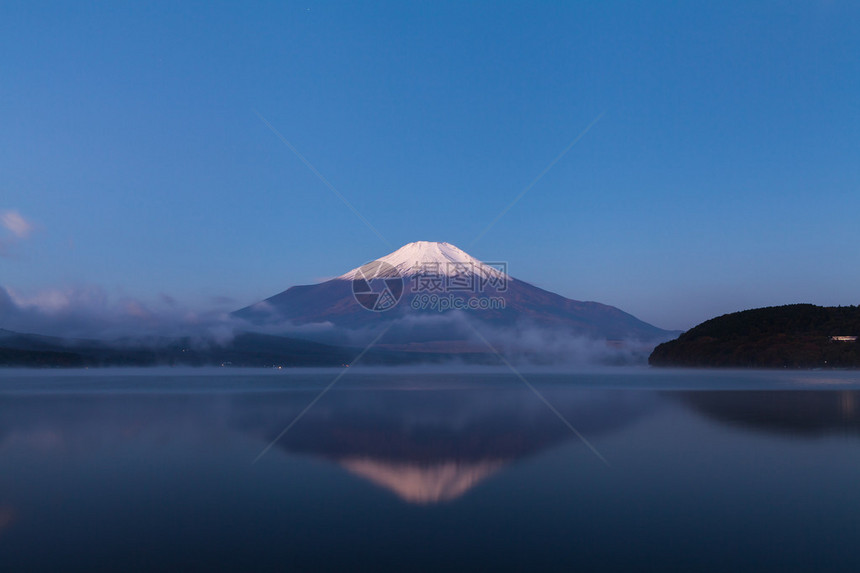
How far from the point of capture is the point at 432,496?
11.5 meters

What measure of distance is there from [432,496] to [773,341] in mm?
121317

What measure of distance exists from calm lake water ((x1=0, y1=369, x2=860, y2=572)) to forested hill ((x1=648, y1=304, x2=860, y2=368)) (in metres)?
93.2

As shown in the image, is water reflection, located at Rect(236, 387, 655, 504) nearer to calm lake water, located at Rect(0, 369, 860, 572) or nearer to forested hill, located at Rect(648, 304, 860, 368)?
calm lake water, located at Rect(0, 369, 860, 572)

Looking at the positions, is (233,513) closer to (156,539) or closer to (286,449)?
(156,539)

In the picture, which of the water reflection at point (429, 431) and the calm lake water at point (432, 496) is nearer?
the calm lake water at point (432, 496)

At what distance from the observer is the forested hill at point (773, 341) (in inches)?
4080

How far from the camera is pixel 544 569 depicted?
Answer: 7824 millimetres

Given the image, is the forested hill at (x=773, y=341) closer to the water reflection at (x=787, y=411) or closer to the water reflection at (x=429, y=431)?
the water reflection at (x=787, y=411)

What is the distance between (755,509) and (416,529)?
5.54 metres

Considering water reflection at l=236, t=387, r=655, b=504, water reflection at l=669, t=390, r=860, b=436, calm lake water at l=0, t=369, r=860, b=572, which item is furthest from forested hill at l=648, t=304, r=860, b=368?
calm lake water at l=0, t=369, r=860, b=572

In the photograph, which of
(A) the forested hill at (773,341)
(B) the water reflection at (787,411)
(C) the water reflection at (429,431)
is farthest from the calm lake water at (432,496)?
(A) the forested hill at (773,341)

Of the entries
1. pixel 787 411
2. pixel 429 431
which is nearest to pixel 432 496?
pixel 429 431

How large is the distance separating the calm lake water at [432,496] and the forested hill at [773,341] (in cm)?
9325

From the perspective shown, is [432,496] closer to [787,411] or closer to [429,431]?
[429,431]
